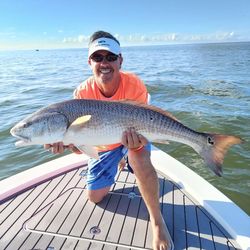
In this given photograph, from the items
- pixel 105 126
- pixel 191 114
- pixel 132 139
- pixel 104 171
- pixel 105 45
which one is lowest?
pixel 191 114

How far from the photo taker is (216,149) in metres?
3.25

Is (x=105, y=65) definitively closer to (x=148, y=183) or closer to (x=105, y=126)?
(x=105, y=126)

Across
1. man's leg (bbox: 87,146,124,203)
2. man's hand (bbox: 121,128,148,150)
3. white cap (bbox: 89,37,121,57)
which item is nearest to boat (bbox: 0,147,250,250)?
man's leg (bbox: 87,146,124,203)

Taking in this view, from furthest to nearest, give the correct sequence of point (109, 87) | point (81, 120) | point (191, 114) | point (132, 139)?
point (191, 114) < point (109, 87) < point (132, 139) < point (81, 120)

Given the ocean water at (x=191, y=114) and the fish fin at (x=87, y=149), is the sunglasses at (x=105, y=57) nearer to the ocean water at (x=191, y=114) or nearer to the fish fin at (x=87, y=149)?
the fish fin at (x=87, y=149)

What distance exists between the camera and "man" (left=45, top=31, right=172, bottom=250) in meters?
3.43

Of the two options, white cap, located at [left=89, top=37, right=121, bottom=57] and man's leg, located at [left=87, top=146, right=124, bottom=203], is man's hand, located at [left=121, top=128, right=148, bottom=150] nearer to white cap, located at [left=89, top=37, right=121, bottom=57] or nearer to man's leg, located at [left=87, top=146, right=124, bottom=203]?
man's leg, located at [left=87, top=146, right=124, bottom=203]

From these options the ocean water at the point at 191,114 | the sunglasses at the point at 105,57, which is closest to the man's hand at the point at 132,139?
the sunglasses at the point at 105,57

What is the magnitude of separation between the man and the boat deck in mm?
166

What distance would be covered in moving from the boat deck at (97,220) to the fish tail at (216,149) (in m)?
0.75

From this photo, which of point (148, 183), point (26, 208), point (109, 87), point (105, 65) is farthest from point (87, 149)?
point (26, 208)

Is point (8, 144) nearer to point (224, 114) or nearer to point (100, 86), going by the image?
point (100, 86)

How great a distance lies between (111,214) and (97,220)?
0.64 ft

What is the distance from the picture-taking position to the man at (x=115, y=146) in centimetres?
343
